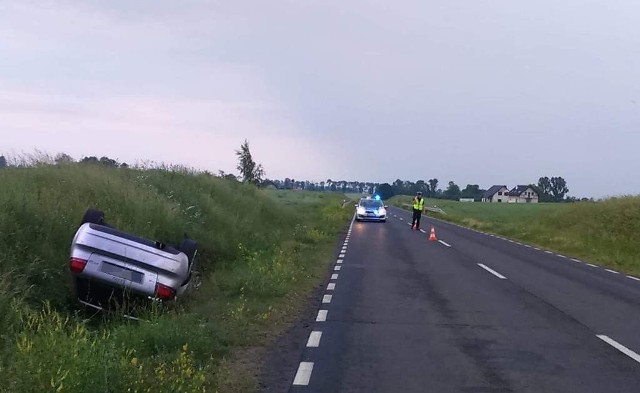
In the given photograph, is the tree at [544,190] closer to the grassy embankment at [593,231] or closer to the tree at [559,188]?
the tree at [559,188]

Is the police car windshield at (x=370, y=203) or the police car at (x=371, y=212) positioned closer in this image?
the police car at (x=371, y=212)

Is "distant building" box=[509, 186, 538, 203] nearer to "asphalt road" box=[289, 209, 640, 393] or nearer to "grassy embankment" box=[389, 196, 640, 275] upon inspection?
"grassy embankment" box=[389, 196, 640, 275]

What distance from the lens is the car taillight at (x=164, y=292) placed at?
8.82 metres

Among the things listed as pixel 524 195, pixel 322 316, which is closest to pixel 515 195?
pixel 524 195

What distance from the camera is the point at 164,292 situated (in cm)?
888

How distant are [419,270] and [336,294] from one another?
5.09m

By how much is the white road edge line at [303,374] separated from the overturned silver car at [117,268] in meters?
2.29

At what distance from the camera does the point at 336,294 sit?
13266mm

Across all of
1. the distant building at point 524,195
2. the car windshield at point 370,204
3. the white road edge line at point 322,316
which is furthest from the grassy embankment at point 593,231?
the distant building at point 524,195

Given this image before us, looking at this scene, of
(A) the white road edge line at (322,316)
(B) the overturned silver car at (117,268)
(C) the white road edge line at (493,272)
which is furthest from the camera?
(C) the white road edge line at (493,272)

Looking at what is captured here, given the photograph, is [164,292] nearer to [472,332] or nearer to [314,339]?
[314,339]

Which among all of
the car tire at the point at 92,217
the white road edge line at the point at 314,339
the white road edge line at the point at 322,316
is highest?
the car tire at the point at 92,217

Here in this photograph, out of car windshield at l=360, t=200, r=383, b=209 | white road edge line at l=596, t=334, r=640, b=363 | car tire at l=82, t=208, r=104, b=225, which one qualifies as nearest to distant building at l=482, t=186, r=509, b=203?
car windshield at l=360, t=200, r=383, b=209

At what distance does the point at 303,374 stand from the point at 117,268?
9.60 ft
